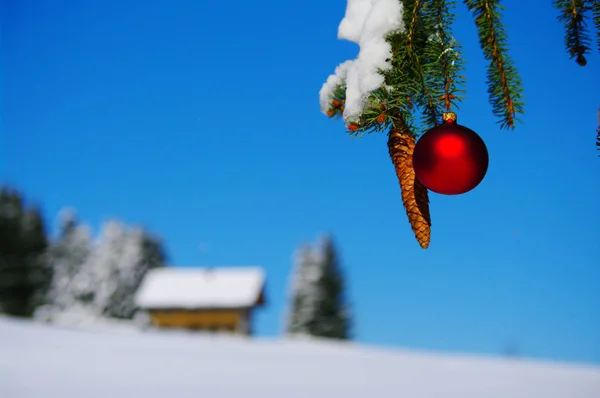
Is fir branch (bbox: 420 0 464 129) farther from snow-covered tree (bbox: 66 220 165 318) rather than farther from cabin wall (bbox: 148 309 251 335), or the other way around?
snow-covered tree (bbox: 66 220 165 318)

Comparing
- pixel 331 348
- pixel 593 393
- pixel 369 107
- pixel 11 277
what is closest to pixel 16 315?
pixel 11 277

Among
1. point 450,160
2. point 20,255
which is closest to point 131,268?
point 20,255

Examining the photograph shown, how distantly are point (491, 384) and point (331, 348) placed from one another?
24.4 feet

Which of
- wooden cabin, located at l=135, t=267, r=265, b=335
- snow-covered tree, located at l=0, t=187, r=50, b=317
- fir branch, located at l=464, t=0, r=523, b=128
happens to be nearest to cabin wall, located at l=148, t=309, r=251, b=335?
wooden cabin, located at l=135, t=267, r=265, b=335

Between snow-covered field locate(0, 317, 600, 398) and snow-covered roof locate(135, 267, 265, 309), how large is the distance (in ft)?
33.2

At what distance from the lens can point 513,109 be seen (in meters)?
1.28

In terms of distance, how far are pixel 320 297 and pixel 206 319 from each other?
922cm

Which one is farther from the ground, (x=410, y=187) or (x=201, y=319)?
(x=201, y=319)

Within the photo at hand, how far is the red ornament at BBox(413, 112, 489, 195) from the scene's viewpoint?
1055 mm

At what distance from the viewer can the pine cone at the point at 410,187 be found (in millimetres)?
1151

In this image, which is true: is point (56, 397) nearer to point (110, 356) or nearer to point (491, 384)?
point (110, 356)

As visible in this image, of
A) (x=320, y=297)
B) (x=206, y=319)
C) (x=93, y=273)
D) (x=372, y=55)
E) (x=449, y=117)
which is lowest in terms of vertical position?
(x=449, y=117)

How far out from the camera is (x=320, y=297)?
3522 cm

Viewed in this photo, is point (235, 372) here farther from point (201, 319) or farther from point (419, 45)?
point (201, 319)
